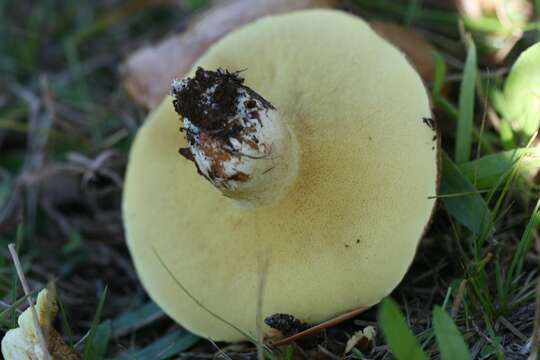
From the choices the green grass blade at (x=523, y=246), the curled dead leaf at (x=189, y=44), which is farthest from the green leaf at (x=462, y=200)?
the curled dead leaf at (x=189, y=44)

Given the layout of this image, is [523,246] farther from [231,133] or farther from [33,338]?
[33,338]

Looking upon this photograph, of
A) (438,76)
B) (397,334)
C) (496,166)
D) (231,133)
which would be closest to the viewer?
(397,334)

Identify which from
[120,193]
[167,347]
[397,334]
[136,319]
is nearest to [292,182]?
[397,334]

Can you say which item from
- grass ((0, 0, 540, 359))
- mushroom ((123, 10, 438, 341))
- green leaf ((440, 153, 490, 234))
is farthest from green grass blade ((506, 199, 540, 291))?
mushroom ((123, 10, 438, 341))

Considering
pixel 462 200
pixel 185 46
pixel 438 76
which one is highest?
pixel 185 46

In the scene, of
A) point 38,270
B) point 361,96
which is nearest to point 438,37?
point 361,96

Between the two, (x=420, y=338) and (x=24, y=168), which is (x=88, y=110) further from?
(x=420, y=338)

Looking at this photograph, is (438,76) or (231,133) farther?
(438,76)
